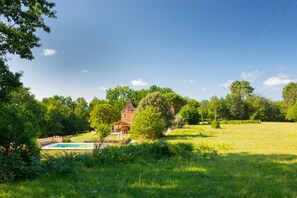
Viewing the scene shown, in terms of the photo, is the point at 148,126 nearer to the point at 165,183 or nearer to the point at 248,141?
the point at 248,141

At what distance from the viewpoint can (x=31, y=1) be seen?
10.4m

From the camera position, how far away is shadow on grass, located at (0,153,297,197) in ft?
16.6

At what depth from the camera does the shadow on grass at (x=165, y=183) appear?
5.05m

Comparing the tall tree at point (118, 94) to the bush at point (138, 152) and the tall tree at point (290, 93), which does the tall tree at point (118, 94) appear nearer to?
the tall tree at point (290, 93)

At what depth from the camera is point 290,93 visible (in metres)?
85.8

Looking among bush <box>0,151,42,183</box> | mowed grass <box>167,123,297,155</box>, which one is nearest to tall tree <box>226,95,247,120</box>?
mowed grass <box>167,123,297,155</box>

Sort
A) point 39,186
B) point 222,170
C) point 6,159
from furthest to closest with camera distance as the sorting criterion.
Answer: point 222,170
point 6,159
point 39,186

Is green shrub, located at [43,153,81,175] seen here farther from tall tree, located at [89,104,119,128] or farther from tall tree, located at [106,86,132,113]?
tall tree, located at [106,86,132,113]

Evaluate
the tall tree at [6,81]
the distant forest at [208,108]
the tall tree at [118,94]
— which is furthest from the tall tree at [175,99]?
the tall tree at [6,81]

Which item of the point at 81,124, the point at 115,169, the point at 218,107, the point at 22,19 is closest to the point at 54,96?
the point at 81,124

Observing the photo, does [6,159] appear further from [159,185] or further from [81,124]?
[81,124]

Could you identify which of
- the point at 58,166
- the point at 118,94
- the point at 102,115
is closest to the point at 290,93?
the point at 118,94

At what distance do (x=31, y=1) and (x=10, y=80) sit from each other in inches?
131

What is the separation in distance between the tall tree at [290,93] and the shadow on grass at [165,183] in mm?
88344
